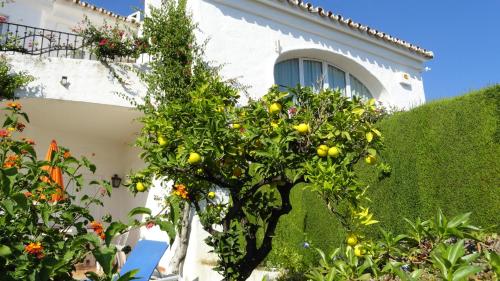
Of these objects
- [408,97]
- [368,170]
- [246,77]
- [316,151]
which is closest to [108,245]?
[316,151]

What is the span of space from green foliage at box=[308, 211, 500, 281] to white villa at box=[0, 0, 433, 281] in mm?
6468

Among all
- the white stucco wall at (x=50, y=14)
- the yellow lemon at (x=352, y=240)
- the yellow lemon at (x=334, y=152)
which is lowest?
the yellow lemon at (x=352, y=240)

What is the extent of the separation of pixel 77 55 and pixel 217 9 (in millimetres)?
3508

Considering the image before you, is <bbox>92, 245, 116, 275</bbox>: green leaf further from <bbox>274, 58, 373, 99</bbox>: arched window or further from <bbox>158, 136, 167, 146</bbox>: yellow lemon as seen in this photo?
<bbox>274, 58, 373, 99</bbox>: arched window

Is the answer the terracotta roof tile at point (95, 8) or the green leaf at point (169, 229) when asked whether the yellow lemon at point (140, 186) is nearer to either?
the green leaf at point (169, 229)

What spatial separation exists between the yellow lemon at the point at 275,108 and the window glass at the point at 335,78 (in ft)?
30.9

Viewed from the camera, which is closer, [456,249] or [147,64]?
[456,249]

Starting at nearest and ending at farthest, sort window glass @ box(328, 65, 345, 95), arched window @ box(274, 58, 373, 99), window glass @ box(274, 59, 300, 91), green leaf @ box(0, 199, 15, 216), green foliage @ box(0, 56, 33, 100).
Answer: green leaf @ box(0, 199, 15, 216), green foliage @ box(0, 56, 33, 100), window glass @ box(274, 59, 300, 91), arched window @ box(274, 58, 373, 99), window glass @ box(328, 65, 345, 95)

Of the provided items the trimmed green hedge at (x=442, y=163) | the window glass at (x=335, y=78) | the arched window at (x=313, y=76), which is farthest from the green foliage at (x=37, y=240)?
the window glass at (x=335, y=78)

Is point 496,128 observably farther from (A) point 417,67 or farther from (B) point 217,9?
(A) point 417,67

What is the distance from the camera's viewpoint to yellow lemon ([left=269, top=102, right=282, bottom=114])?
3062 millimetres

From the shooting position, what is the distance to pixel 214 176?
11.1 feet

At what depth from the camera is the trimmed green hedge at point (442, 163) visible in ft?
17.0

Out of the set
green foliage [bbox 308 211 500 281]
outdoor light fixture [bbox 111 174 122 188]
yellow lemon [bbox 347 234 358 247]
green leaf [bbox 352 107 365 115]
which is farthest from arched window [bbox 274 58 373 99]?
green foliage [bbox 308 211 500 281]
